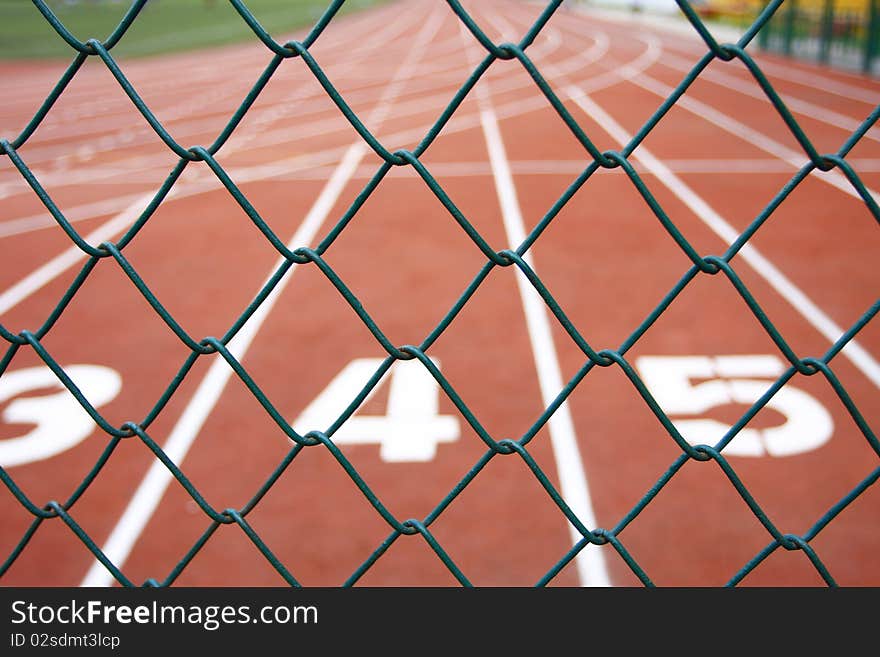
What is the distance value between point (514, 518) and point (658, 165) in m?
6.61

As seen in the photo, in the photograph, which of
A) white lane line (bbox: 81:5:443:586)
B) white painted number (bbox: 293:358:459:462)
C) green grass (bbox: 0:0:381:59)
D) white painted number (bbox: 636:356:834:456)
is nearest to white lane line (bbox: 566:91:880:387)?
white painted number (bbox: 636:356:834:456)

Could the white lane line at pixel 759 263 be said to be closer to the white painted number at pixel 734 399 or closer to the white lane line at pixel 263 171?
the white painted number at pixel 734 399

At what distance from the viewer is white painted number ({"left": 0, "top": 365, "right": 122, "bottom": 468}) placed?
4031mm

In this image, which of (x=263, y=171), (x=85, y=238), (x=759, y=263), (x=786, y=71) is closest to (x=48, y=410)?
(x=85, y=238)

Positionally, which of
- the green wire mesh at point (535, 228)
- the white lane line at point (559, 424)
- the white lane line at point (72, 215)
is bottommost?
the green wire mesh at point (535, 228)

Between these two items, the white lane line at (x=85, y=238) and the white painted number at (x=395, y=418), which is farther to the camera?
the white lane line at (x=85, y=238)

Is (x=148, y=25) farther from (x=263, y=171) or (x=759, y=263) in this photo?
(x=759, y=263)

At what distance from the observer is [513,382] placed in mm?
4555

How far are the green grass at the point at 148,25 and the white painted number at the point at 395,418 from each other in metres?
14.5

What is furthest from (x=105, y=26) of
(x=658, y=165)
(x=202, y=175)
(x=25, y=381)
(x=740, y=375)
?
(x=740, y=375)

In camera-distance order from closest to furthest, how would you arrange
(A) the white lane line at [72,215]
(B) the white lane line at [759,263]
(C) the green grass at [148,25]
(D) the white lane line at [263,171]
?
1. (B) the white lane line at [759,263]
2. (D) the white lane line at [263,171]
3. (A) the white lane line at [72,215]
4. (C) the green grass at [148,25]

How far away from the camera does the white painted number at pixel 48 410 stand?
4031mm

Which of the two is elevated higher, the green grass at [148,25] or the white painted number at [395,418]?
the green grass at [148,25]

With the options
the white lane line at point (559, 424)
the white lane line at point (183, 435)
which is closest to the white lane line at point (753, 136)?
the white lane line at point (559, 424)
